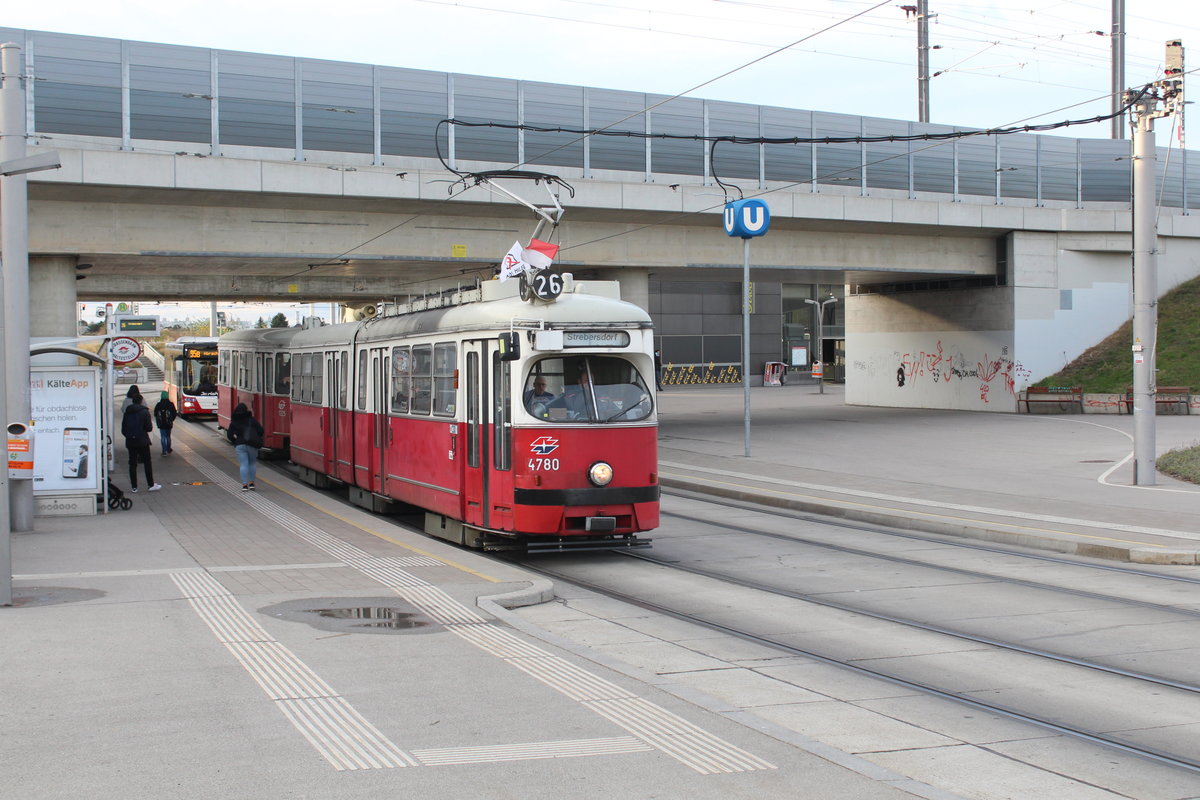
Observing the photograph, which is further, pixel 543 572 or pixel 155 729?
pixel 543 572

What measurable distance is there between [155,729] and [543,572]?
21.8ft

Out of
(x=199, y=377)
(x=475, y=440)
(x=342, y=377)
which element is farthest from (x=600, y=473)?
(x=199, y=377)

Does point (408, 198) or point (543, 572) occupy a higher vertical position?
point (408, 198)

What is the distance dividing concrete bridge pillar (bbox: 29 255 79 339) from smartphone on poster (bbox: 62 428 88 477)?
7741 mm

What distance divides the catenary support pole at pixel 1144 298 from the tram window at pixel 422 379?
37.7 ft

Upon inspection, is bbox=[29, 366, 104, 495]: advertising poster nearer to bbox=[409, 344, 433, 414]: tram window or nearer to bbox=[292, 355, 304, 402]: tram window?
bbox=[409, 344, 433, 414]: tram window

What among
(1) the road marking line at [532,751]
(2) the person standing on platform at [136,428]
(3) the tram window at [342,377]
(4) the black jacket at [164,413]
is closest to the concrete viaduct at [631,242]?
(4) the black jacket at [164,413]

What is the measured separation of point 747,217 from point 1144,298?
8164mm

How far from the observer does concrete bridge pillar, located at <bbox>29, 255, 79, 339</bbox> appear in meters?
23.7

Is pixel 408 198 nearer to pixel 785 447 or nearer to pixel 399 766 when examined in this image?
pixel 785 447

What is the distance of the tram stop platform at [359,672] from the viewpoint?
562 centimetres

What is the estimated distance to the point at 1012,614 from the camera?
1038 centimetres

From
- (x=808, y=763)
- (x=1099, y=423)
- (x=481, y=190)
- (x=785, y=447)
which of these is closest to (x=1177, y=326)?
(x=1099, y=423)

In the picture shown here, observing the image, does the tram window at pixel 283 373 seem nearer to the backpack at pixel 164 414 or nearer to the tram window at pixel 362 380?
the backpack at pixel 164 414
